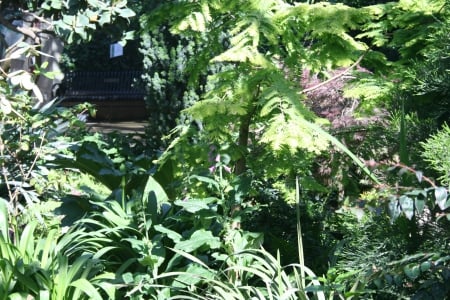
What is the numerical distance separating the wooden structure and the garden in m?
19.1

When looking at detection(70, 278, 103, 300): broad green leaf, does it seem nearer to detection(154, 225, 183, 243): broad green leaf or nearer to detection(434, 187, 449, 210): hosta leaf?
detection(154, 225, 183, 243): broad green leaf

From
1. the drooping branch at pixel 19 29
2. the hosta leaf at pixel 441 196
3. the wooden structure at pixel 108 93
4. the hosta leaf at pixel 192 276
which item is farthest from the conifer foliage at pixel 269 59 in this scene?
the wooden structure at pixel 108 93

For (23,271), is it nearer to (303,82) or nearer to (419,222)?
(419,222)

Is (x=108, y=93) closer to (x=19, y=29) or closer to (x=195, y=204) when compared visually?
(x=19, y=29)

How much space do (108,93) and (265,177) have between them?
22.6m

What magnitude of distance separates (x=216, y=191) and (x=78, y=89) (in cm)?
2417

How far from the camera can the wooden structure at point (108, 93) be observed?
26.0m

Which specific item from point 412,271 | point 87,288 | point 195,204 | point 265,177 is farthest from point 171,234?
point 412,271

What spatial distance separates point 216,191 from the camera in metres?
4.69

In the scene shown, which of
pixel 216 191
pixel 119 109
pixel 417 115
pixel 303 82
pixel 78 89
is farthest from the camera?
pixel 78 89

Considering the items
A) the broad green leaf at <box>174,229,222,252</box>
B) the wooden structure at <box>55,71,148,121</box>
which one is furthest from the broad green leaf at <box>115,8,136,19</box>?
the wooden structure at <box>55,71,148,121</box>

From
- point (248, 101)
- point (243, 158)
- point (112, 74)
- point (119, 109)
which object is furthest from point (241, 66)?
point (112, 74)

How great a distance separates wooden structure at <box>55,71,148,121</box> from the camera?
85.5 ft

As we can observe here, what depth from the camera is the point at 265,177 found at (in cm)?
507
